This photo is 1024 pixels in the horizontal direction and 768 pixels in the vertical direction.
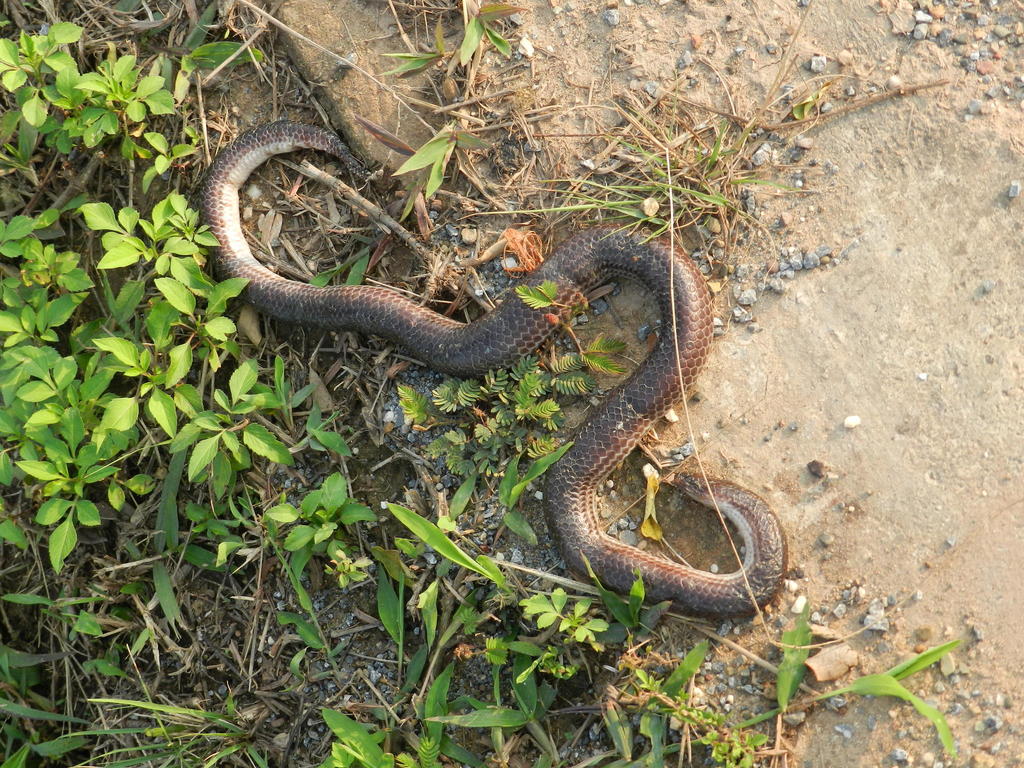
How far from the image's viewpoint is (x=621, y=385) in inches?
258

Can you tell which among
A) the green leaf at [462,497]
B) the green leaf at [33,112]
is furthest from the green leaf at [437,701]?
the green leaf at [33,112]

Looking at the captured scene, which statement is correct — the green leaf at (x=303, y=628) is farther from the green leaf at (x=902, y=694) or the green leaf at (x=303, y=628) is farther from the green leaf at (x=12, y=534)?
the green leaf at (x=902, y=694)

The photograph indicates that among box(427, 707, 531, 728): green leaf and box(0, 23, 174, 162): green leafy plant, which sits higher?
box(0, 23, 174, 162): green leafy plant

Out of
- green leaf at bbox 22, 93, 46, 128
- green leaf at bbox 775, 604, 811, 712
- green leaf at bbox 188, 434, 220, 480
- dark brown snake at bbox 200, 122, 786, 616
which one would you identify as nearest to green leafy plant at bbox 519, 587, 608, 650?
dark brown snake at bbox 200, 122, 786, 616

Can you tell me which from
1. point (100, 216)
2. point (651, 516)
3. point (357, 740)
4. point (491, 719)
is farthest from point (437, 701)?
point (100, 216)

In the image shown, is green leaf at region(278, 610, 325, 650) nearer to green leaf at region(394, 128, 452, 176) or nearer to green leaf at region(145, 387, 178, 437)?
green leaf at region(145, 387, 178, 437)

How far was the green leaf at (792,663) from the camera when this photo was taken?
5.90 m

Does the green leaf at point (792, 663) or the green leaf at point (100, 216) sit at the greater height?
the green leaf at point (100, 216)

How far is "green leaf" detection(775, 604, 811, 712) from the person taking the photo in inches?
232

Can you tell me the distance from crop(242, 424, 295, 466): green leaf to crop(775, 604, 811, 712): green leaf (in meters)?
4.22

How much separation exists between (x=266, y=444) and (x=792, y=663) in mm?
4520

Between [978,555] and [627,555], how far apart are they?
2.65 metres

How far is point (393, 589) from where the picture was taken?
22.1ft

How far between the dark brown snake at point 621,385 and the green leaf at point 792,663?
330mm
